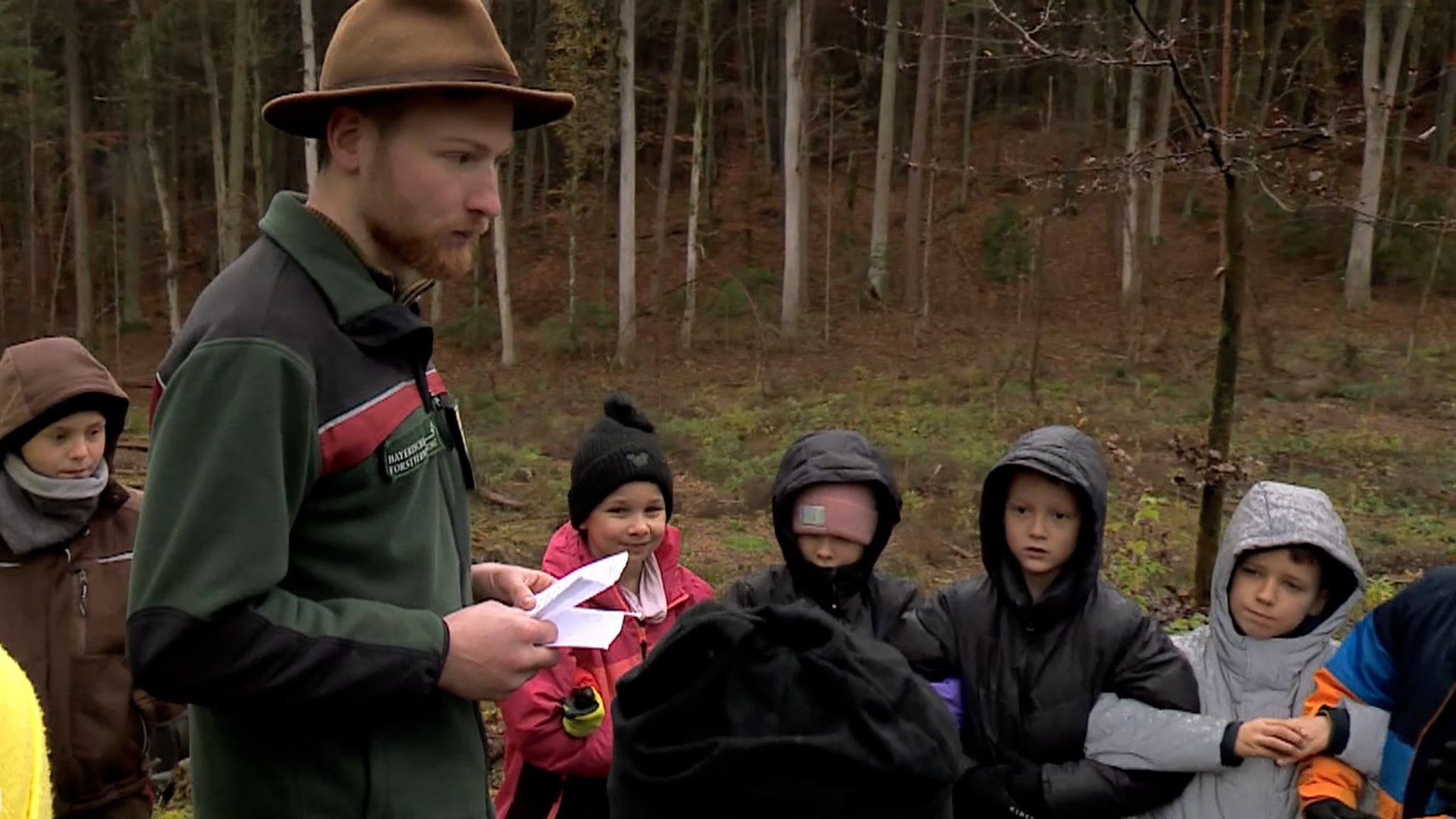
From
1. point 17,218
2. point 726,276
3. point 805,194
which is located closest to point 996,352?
point 805,194

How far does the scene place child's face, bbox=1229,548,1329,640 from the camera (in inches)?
124

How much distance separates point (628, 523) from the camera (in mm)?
3461

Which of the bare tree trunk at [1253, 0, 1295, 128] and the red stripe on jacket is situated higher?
the bare tree trunk at [1253, 0, 1295, 128]

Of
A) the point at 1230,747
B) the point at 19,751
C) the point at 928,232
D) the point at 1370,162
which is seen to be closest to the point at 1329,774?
the point at 1230,747

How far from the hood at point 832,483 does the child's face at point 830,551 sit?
15 mm

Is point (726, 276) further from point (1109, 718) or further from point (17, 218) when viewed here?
point (1109, 718)

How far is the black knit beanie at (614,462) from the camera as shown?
346 centimetres

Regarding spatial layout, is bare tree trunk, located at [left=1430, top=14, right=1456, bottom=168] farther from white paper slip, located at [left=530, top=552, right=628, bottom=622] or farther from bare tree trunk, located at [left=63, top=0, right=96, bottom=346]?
bare tree trunk, located at [left=63, top=0, right=96, bottom=346]

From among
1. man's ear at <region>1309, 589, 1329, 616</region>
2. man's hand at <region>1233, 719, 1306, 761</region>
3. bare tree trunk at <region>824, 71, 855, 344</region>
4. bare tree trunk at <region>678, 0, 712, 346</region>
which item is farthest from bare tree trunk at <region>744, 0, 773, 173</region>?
man's hand at <region>1233, 719, 1306, 761</region>

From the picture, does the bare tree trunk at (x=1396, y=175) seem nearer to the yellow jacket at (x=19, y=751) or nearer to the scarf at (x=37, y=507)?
the scarf at (x=37, y=507)

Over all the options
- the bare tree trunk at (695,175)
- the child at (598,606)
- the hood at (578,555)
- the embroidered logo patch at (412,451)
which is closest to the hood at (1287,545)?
the child at (598,606)

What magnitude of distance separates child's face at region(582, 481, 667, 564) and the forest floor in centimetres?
316

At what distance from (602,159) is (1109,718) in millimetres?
27991

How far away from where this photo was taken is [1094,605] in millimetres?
3186
